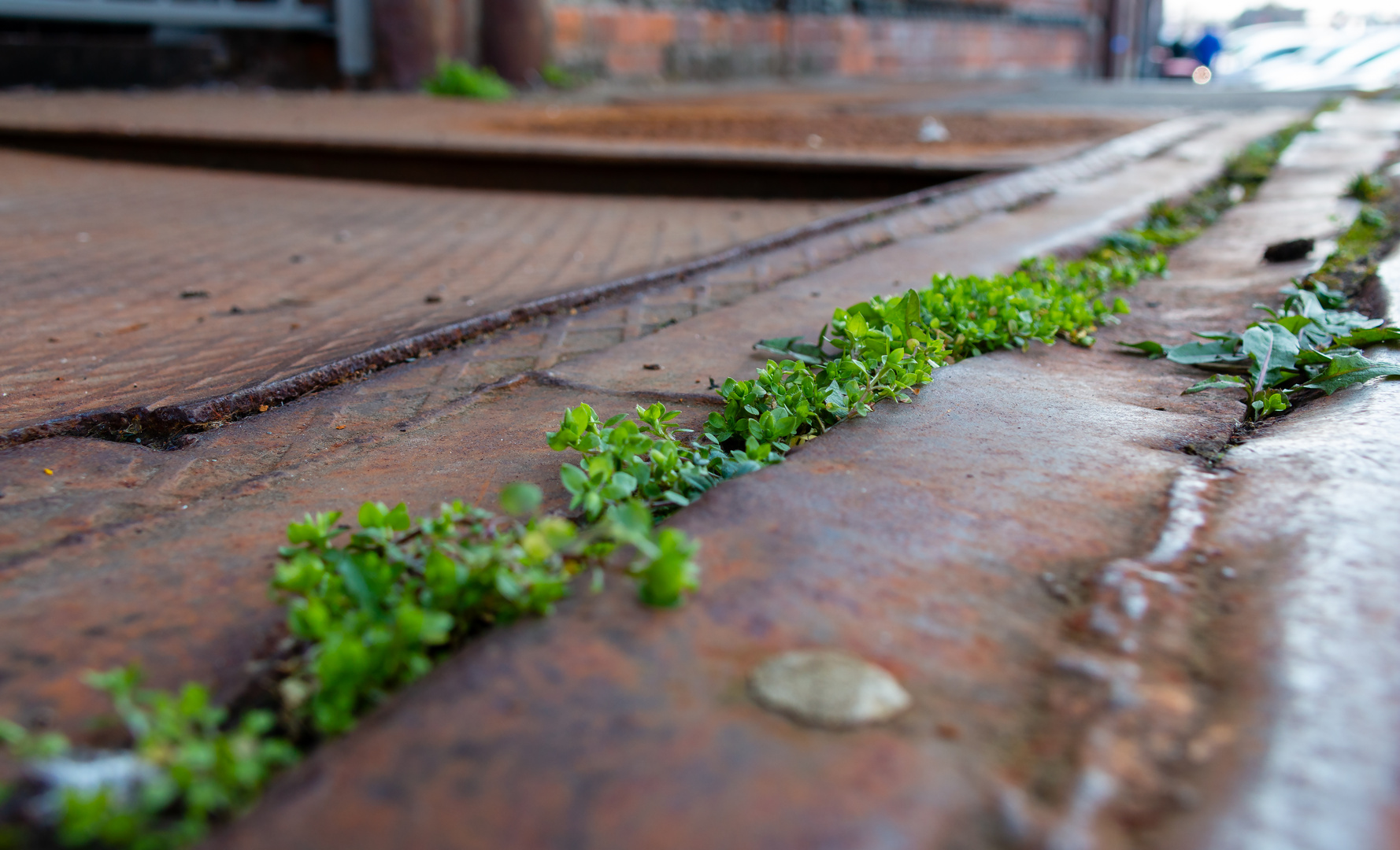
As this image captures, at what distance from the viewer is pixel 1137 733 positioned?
2.54 ft

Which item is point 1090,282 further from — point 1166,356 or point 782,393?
point 782,393

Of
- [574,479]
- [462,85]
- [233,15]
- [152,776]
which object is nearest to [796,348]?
[574,479]

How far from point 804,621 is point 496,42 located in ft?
30.0

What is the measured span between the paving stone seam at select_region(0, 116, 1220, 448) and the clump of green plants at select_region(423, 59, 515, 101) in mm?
5096

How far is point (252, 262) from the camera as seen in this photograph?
2.95 m

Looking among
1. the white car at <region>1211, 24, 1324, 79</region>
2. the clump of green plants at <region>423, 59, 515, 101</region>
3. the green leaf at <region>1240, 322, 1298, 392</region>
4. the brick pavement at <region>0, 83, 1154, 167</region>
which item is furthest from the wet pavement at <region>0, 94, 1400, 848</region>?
the white car at <region>1211, 24, 1324, 79</region>

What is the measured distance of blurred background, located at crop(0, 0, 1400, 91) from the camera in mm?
7312

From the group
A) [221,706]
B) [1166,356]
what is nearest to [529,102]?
[1166,356]

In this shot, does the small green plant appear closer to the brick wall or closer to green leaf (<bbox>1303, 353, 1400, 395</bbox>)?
green leaf (<bbox>1303, 353, 1400, 395</bbox>)

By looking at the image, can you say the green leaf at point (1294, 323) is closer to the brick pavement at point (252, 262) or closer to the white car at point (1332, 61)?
the brick pavement at point (252, 262)

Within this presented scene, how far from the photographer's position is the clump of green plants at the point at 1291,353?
1.47 m

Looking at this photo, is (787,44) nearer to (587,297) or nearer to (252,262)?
(252,262)

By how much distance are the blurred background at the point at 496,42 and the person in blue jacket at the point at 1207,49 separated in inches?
224

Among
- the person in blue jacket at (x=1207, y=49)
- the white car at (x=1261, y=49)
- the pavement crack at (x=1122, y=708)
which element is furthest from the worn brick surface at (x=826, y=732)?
the person in blue jacket at (x=1207, y=49)
